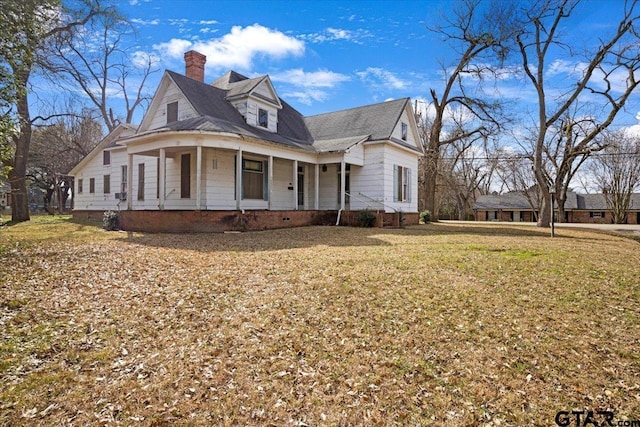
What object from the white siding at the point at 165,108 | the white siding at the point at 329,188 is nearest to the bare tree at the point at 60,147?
the white siding at the point at 165,108

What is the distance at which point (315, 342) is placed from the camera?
13.9 feet

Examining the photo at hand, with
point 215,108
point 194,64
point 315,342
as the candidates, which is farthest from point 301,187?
point 315,342

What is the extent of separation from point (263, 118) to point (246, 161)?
301 centimetres

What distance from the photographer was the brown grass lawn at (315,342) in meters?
3.17

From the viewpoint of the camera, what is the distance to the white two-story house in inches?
520

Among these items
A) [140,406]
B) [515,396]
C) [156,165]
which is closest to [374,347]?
[515,396]

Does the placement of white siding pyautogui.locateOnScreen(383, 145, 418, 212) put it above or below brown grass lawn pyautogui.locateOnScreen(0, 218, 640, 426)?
above

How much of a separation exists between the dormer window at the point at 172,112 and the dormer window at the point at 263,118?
362cm

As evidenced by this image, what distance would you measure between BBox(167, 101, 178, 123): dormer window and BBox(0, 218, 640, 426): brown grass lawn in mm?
9952

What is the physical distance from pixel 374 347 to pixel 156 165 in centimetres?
1552

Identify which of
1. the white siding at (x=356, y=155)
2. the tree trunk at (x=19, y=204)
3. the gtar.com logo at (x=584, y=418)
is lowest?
the gtar.com logo at (x=584, y=418)

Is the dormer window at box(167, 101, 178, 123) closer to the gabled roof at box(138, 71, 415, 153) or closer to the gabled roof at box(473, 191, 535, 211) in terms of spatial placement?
the gabled roof at box(138, 71, 415, 153)

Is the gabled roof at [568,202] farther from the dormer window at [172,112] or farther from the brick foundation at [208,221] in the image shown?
the dormer window at [172,112]

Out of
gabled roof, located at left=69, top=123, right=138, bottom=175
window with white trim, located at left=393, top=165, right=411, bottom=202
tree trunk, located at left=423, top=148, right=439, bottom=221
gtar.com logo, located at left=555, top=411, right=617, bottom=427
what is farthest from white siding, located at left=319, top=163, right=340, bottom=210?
gtar.com logo, located at left=555, top=411, right=617, bottom=427
